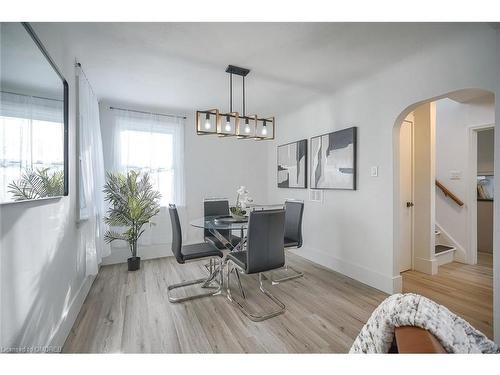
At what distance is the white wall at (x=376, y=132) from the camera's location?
1879 millimetres

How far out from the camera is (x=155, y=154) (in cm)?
373

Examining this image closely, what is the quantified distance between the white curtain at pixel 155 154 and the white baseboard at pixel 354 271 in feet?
7.55

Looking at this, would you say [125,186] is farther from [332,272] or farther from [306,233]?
[332,272]

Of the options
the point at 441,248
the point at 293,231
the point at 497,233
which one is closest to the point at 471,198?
the point at 441,248

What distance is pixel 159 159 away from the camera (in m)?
3.76

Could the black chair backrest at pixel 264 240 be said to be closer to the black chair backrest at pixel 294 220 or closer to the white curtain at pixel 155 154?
the black chair backrest at pixel 294 220

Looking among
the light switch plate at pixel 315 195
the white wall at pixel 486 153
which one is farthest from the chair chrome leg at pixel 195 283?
the white wall at pixel 486 153

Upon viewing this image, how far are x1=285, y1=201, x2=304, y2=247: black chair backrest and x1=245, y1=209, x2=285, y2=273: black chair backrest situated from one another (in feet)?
2.81

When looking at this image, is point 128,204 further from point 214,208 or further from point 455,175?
point 455,175

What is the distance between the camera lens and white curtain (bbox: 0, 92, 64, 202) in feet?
3.10

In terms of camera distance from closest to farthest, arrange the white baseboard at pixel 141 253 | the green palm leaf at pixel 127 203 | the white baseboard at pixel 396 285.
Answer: the white baseboard at pixel 396 285 < the green palm leaf at pixel 127 203 < the white baseboard at pixel 141 253

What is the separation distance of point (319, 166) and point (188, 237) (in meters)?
2.57

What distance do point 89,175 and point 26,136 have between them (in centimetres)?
141
